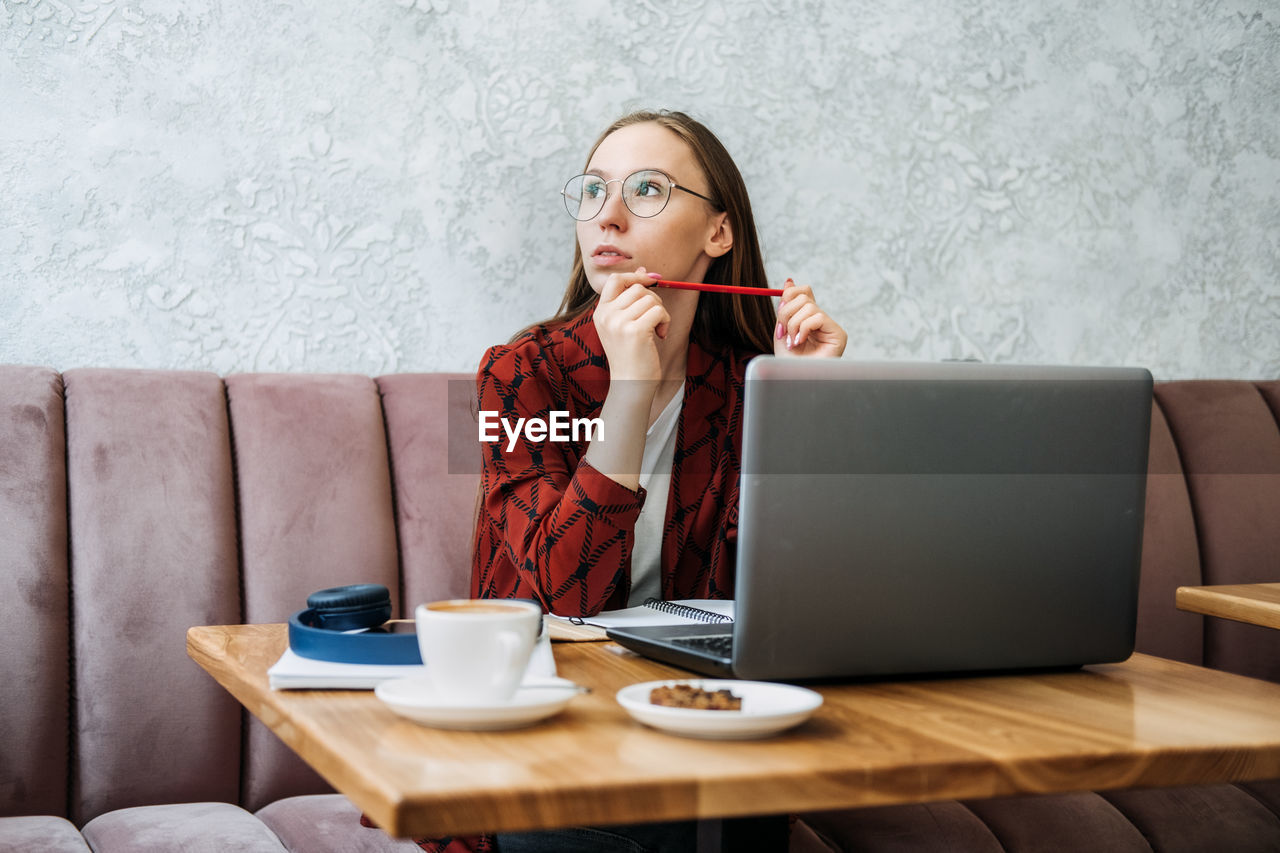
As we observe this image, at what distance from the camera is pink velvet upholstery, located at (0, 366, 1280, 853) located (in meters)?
1.33

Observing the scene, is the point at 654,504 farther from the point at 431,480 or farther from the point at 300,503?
the point at 300,503

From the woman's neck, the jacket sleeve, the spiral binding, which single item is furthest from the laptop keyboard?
the woman's neck

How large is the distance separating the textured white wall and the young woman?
0.36 metres

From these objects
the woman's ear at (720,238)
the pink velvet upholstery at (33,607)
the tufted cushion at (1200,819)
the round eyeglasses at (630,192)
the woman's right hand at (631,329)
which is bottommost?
the tufted cushion at (1200,819)

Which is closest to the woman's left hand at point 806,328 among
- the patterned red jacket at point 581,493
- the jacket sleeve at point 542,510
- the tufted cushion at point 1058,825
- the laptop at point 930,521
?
the patterned red jacket at point 581,493

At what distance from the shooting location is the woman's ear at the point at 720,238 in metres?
1.50

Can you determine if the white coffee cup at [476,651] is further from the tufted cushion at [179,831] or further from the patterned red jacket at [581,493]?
the tufted cushion at [179,831]

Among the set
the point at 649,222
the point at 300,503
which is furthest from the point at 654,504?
the point at 300,503

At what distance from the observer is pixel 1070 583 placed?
86 cm

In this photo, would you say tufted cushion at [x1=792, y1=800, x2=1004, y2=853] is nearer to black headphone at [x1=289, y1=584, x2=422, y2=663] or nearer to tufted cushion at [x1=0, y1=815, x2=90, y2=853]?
black headphone at [x1=289, y1=584, x2=422, y2=663]

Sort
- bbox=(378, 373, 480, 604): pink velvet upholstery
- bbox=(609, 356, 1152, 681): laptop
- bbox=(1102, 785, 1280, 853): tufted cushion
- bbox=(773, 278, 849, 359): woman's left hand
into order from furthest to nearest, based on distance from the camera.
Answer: bbox=(378, 373, 480, 604): pink velvet upholstery
bbox=(1102, 785, 1280, 853): tufted cushion
bbox=(773, 278, 849, 359): woman's left hand
bbox=(609, 356, 1152, 681): laptop

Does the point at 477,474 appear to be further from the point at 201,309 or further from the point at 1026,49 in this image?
the point at 1026,49

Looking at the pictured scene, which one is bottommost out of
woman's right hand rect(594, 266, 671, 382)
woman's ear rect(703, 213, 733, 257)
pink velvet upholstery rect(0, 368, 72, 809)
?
pink velvet upholstery rect(0, 368, 72, 809)

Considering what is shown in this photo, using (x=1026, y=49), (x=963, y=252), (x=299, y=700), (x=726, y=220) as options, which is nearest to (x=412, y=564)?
(x=726, y=220)
